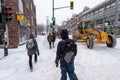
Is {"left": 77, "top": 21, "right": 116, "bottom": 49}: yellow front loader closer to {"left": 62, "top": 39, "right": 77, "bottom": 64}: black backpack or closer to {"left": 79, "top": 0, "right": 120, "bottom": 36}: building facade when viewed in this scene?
{"left": 62, "top": 39, "right": 77, "bottom": 64}: black backpack

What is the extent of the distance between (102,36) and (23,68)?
9812 millimetres

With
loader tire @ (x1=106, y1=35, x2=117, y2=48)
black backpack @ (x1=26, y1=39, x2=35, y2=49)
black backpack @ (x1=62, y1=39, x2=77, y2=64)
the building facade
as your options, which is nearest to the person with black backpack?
black backpack @ (x1=62, y1=39, x2=77, y2=64)

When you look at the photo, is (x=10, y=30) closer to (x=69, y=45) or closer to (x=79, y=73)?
(x=79, y=73)

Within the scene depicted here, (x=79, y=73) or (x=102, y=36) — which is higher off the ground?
(x=102, y=36)

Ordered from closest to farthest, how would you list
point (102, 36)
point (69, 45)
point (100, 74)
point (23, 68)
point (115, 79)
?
point (69, 45) < point (115, 79) < point (100, 74) < point (23, 68) < point (102, 36)

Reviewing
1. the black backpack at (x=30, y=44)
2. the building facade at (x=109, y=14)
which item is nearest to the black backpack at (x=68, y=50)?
the black backpack at (x=30, y=44)

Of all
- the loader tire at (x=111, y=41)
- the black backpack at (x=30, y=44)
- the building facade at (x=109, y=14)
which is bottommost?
the loader tire at (x=111, y=41)

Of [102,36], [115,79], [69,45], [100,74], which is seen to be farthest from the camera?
[102,36]

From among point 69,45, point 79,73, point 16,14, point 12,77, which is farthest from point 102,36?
point 69,45

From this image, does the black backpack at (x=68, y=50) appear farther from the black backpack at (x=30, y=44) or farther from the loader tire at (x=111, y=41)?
the loader tire at (x=111, y=41)

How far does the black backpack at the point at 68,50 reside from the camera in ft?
17.7

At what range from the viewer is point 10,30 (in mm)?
19141

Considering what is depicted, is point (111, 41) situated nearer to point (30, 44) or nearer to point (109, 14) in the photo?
point (30, 44)

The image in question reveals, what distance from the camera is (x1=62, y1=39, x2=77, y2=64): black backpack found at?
17.7 feet
